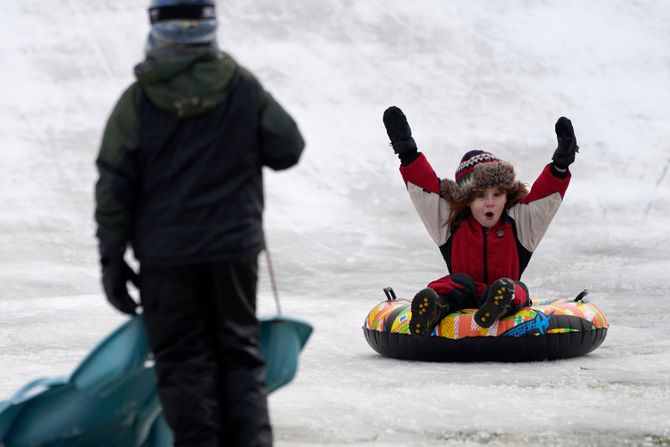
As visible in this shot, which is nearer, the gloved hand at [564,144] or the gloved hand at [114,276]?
the gloved hand at [114,276]

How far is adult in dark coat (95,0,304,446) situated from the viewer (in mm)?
2893

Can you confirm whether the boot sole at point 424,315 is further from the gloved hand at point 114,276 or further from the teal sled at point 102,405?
the gloved hand at point 114,276

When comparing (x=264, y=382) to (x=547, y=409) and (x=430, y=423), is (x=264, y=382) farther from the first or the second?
(x=547, y=409)

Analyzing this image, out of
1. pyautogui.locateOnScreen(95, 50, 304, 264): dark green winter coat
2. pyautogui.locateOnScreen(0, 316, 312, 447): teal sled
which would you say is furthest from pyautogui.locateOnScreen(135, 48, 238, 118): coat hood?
pyautogui.locateOnScreen(0, 316, 312, 447): teal sled

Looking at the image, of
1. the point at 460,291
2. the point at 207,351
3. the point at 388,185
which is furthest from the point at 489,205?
the point at 388,185

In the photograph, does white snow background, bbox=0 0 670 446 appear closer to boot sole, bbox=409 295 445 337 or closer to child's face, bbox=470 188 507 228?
boot sole, bbox=409 295 445 337

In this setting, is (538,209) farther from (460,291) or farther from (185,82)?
(185,82)

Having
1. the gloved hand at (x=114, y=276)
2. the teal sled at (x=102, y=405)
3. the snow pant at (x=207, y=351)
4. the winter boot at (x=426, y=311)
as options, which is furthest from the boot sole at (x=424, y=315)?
the gloved hand at (x=114, y=276)

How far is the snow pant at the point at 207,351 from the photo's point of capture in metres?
2.89

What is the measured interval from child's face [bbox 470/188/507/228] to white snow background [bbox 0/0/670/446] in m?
0.68

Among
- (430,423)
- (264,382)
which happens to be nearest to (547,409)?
(430,423)

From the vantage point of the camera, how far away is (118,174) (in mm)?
2885

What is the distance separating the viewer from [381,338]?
5.85 metres

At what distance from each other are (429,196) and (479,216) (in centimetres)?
28
